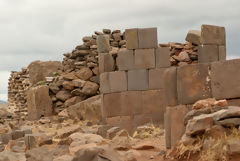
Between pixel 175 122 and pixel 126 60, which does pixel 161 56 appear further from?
pixel 175 122

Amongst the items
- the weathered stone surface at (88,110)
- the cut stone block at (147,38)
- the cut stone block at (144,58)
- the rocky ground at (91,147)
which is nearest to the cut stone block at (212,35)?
the cut stone block at (147,38)

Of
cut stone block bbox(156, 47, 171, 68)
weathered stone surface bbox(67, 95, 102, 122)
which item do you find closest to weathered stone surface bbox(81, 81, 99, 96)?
weathered stone surface bbox(67, 95, 102, 122)

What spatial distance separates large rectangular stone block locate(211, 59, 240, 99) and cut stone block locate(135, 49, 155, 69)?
17.7 ft

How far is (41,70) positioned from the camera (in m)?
21.1

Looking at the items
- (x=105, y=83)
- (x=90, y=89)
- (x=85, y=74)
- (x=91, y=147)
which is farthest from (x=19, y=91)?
(x=91, y=147)

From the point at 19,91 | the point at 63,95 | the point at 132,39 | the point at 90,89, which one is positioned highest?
the point at 132,39

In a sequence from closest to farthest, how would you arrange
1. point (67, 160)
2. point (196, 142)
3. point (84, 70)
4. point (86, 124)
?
point (196, 142), point (67, 160), point (86, 124), point (84, 70)

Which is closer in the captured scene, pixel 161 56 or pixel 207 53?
pixel 161 56

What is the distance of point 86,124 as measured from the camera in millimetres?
14883

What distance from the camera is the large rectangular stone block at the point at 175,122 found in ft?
23.9

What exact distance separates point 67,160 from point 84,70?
11.1 m

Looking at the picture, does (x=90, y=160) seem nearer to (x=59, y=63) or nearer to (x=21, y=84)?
(x=59, y=63)

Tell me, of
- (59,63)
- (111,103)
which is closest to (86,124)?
(111,103)

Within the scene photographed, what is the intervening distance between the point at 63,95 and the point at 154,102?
630 centimetres
